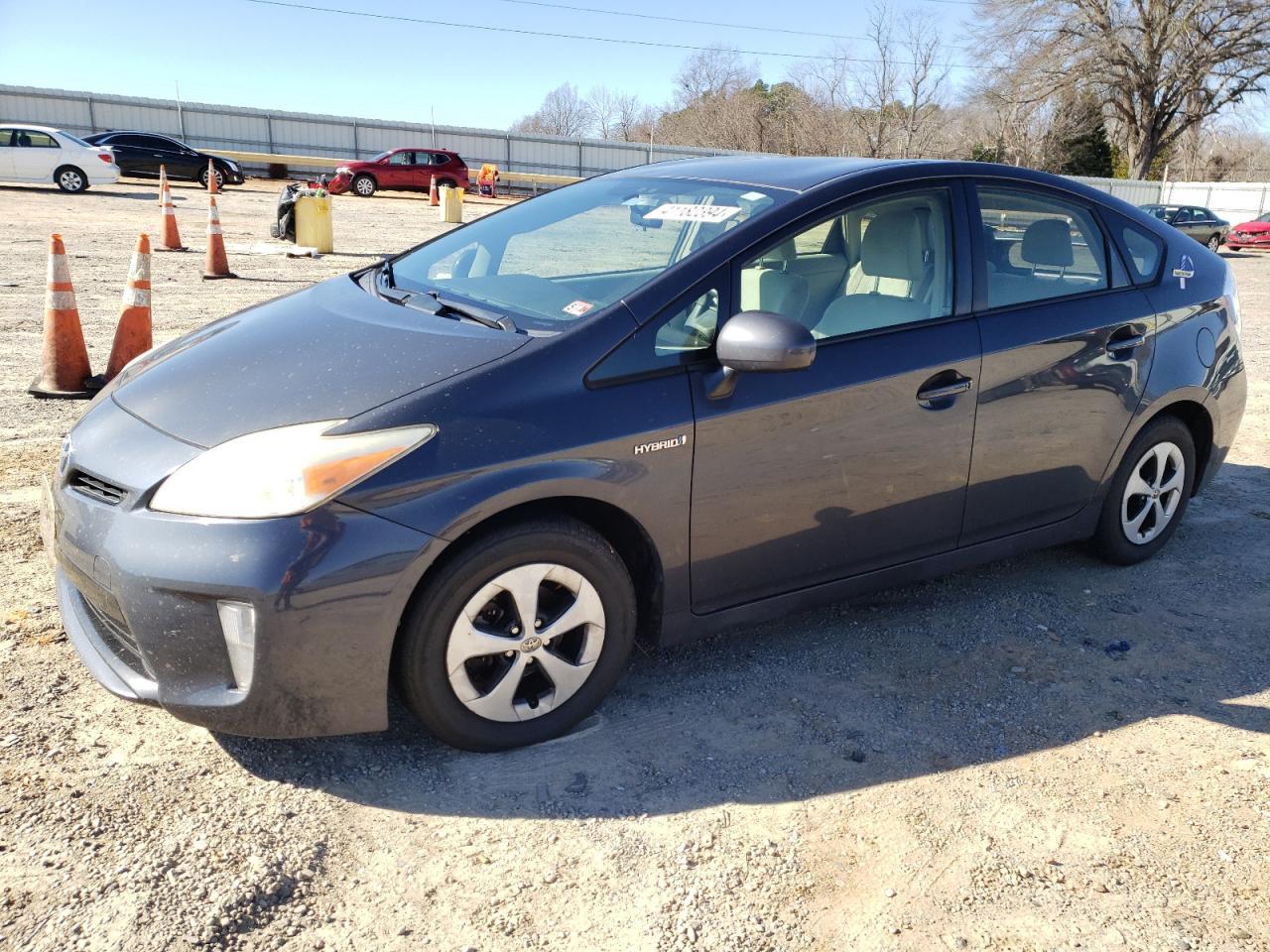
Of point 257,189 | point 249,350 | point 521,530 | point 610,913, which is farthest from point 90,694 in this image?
point 257,189

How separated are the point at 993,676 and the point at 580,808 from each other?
5.24ft

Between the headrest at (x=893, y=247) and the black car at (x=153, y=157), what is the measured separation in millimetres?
27584

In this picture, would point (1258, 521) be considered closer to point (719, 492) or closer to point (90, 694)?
point (719, 492)

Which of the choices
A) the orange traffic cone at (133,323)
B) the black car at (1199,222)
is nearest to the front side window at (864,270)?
the orange traffic cone at (133,323)

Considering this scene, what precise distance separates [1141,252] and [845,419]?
1860 millimetres

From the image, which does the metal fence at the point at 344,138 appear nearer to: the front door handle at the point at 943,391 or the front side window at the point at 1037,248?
the front side window at the point at 1037,248

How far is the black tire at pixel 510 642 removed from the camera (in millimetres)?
2627

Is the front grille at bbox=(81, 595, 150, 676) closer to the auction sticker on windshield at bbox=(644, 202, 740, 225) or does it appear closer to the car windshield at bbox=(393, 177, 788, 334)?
the car windshield at bbox=(393, 177, 788, 334)

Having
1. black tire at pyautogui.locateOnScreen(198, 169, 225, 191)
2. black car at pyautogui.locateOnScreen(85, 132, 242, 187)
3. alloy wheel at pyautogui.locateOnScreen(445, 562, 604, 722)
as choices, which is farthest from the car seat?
black tire at pyautogui.locateOnScreen(198, 169, 225, 191)

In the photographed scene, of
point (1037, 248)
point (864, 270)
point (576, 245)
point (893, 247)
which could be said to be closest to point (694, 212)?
point (576, 245)

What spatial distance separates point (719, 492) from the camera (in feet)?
9.97

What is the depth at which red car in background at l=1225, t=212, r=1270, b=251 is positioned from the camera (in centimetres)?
2888

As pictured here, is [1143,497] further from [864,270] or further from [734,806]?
[734,806]

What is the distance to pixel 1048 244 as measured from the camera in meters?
3.92
